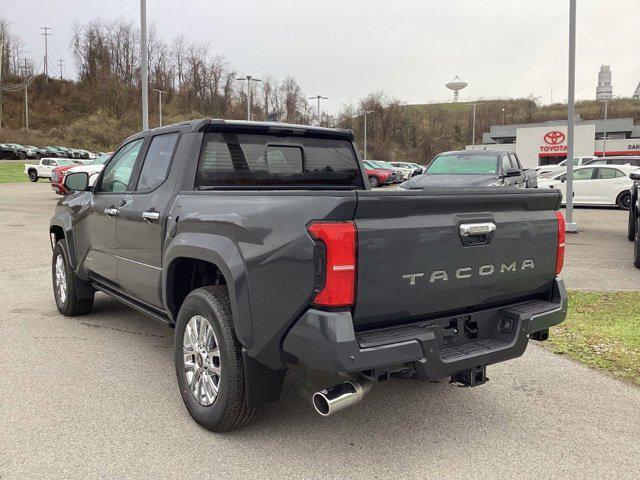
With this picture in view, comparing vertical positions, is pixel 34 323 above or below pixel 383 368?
below

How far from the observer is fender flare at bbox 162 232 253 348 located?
3070 mm

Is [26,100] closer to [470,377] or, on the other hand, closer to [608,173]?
[608,173]

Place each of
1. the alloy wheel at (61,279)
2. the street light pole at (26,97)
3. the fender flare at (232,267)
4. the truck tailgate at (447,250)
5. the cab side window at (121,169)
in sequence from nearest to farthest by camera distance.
→ the truck tailgate at (447,250)
the fender flare at (232,267)
the cab side window at (121,169)
the alloy wheel at (61,279)
the street light pole at (26,97)

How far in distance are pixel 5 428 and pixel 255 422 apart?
1.52 m

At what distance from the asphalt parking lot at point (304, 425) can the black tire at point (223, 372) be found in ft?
0.38

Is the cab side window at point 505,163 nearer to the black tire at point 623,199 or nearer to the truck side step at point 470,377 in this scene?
the black tire at point 623,199

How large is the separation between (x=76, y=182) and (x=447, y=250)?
Result: 406 cm

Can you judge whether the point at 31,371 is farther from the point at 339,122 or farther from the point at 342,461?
the point at 339,122

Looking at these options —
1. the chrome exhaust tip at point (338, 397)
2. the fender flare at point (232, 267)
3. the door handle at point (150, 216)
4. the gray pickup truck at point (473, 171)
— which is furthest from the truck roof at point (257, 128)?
the gray pickup truck at point (473, 171)

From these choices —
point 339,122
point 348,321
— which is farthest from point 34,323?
point 339,122

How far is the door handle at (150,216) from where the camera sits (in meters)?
4.16

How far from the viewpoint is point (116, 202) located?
4.91 meters

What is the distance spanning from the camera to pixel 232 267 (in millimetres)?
3135

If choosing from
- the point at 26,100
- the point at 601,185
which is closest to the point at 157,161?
the point at 601,185
